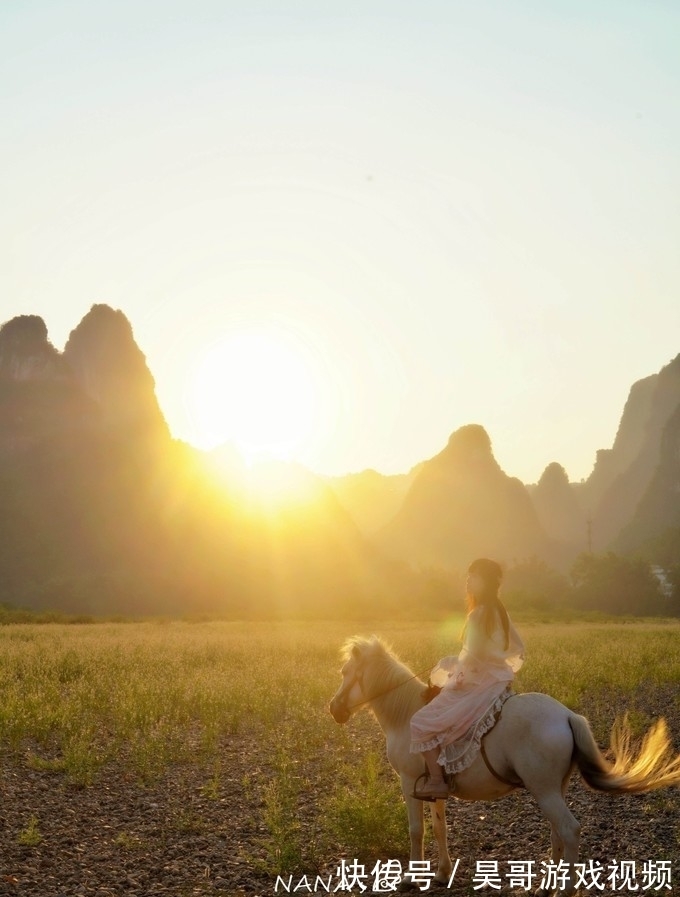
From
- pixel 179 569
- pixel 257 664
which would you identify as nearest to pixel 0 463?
pixel 179 569

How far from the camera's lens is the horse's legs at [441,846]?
6906 millimetres

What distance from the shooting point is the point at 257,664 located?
20.2 meters

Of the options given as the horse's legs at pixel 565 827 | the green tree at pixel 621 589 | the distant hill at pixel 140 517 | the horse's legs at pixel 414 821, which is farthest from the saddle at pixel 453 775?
the green tree at pixel 621 589

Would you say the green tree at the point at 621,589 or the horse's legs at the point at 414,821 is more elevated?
the green tree at the point at 621,589

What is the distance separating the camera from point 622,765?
657 cm

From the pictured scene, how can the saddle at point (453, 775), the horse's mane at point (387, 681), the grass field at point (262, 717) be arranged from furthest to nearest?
the grass field at point (262, 717), the horse's mane at point (387, 681), the saddle at point (453, 775)

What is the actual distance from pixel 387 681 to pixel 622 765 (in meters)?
1.96

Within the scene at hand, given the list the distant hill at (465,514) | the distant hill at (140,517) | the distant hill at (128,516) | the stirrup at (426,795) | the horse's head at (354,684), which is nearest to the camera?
the stirrup at (426,795)

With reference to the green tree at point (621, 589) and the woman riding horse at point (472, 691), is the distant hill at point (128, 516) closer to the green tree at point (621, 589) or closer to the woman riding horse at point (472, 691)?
the green tree at point (621, 589)

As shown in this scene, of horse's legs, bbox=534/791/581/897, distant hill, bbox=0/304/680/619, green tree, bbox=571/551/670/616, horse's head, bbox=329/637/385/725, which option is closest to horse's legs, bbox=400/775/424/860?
horse's head, bbox=329/637/385/725

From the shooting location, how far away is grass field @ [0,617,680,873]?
8.25m

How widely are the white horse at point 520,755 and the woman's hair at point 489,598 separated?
1.89 feet

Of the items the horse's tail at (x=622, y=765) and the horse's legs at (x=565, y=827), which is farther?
the horse's tail at (x=622, y=765)

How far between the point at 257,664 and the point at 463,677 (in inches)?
555
